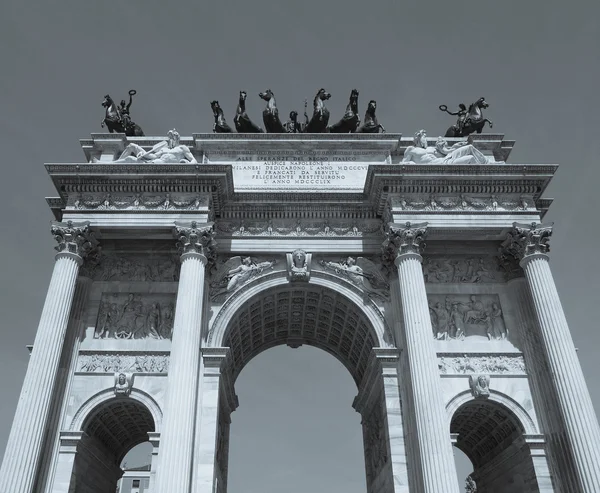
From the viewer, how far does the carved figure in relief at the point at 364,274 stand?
22547 mm

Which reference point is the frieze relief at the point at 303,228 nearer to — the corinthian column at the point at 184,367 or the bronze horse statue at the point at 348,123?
the corinthian column at the point at 184,367

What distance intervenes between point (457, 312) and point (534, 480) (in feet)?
21.2

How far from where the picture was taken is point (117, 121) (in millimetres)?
26141

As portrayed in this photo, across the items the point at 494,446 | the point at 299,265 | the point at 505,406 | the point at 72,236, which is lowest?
the point at 494,446

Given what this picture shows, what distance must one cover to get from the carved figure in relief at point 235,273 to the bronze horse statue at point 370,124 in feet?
27.4

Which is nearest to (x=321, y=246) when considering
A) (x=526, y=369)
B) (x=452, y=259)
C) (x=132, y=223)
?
(x=452, y=259)

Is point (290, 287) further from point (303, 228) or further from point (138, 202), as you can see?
point (138, 202)

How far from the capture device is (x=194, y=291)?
66.3 ft

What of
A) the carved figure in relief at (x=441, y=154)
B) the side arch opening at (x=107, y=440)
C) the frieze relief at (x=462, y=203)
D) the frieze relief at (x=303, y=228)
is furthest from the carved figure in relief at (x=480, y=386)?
the side arch opening at (x=107, y=440)

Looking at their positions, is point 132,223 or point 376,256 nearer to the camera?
point 132,223

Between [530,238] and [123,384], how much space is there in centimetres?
1626

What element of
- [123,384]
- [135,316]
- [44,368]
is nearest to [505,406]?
[123,384]

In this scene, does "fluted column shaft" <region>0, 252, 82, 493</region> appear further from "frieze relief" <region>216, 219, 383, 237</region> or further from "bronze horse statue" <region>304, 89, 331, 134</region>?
"bronze horse statue" <region>304, 89, 331, 134</region>

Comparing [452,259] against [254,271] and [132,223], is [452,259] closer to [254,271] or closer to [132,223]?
[254,271]
